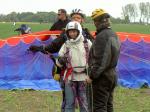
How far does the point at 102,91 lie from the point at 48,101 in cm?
327

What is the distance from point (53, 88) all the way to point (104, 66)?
5011 mm

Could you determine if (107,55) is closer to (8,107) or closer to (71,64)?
(71,64)

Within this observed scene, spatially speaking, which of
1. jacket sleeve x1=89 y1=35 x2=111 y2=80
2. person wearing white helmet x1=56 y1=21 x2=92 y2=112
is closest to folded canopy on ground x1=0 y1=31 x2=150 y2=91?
person wearing white helmet x1=56 y1=21 x2=92 y2=112

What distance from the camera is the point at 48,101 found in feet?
28.0

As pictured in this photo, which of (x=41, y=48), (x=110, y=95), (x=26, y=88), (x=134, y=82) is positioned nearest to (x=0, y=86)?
(x=26, y=88)

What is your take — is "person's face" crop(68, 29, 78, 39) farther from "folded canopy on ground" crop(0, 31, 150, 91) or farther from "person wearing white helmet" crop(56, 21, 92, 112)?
"folded canopy on ground" crop(0, 31, 150, 91)

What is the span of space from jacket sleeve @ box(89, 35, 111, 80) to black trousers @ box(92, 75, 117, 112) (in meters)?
0.11

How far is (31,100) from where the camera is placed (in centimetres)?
866

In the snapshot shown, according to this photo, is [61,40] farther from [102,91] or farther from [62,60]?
[102,91]

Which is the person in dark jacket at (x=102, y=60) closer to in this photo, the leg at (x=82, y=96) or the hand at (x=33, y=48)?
the leg at (x=82, y=96)

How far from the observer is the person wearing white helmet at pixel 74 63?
19.7ft

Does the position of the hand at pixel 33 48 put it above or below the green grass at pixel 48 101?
above

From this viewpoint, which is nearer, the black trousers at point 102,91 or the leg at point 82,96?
the black trousers at point 102,91

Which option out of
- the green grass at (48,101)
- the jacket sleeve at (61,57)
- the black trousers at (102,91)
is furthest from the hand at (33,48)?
the green grass at (48,101)
